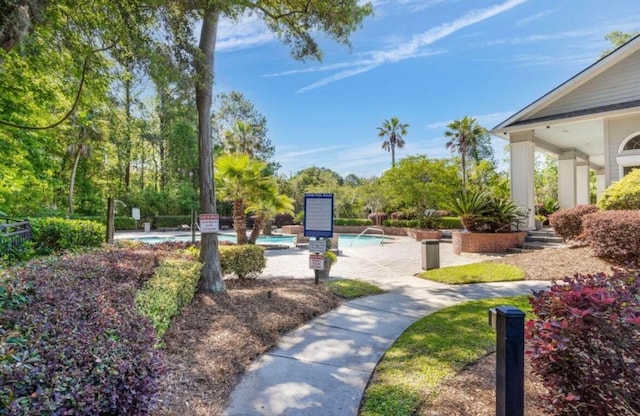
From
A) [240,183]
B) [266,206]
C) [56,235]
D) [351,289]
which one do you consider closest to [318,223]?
[351,289]

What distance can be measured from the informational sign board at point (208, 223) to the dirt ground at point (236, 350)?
3.69ft

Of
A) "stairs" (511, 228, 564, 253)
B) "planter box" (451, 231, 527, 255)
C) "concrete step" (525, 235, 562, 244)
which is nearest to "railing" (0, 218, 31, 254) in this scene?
"planter box" (451, 231, 527, 255)

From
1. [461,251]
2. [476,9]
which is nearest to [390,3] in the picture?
[476,9]

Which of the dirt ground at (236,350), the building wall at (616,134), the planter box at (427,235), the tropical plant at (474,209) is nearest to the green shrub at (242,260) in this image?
the dirt ground at (236,350)

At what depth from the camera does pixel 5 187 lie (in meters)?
8.32

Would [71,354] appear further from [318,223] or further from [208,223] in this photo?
[318,223]

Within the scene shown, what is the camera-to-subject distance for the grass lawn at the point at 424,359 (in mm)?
2854

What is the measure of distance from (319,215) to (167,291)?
3.55 meters

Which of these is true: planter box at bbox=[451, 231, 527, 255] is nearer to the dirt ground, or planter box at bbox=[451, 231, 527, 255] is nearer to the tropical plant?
the tropical plant

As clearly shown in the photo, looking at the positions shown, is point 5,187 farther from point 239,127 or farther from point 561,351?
point 239,127

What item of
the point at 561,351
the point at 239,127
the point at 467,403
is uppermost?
the point at 239,127

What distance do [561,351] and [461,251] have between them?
11.6 metres

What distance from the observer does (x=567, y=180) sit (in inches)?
677

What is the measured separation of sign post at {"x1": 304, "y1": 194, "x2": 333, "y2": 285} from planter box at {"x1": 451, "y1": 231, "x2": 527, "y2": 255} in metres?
8.09
